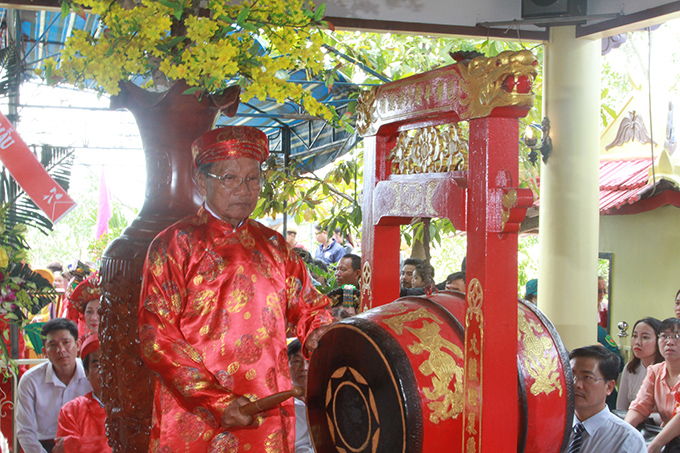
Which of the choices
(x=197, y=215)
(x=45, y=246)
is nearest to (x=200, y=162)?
(x=197, y=215)

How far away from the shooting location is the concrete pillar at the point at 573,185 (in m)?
3.98

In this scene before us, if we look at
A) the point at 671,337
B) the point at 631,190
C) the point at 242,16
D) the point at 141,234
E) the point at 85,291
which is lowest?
the point at 671,337

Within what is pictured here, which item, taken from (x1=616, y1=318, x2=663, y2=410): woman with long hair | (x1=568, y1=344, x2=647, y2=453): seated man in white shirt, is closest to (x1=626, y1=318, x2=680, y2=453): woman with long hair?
(x1=616, y1=318, x2=663, y2=410): woman with long hair

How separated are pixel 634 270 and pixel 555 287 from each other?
7.16 ft

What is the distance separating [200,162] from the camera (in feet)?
6.40

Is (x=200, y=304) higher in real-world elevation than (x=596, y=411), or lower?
higher

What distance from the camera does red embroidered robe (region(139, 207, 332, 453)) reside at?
1.79 metres

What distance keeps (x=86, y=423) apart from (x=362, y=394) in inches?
72.6

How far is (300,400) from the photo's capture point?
10.4 ft

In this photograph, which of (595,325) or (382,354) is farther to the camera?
(595,325)

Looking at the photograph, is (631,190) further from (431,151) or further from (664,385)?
(431,151)

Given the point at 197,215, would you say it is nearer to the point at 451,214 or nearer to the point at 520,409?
the point at 451,214

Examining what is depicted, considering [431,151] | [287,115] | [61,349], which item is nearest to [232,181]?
[431,151]

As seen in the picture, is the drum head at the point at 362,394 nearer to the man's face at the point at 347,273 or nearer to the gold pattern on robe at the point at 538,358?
the gold pattern on robe at the point at 538,358
